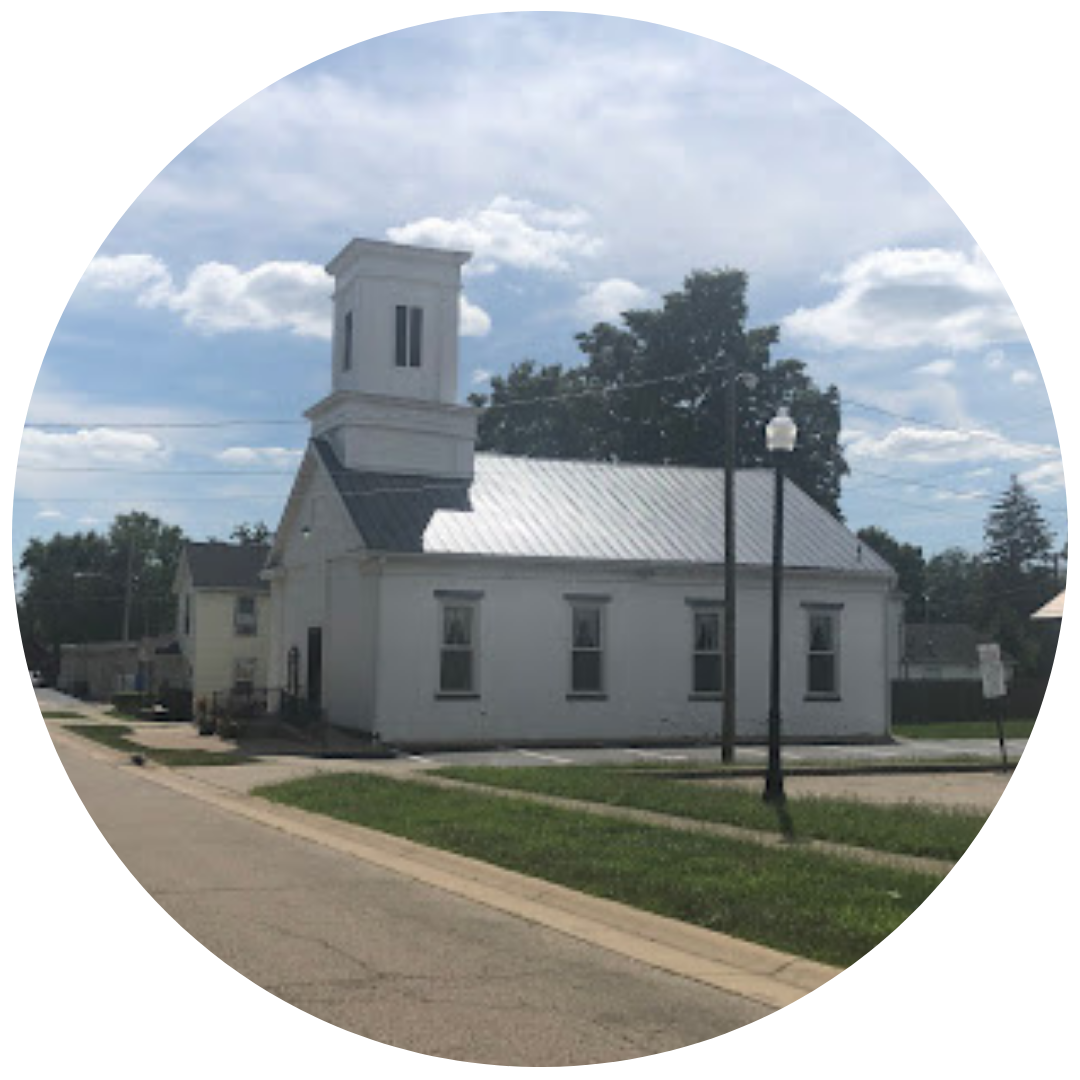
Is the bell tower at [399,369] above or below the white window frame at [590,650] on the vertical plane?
above

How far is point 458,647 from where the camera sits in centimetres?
3002

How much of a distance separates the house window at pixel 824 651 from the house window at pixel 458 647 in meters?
8.45

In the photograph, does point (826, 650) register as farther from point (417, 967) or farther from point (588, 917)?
point (417, 967)

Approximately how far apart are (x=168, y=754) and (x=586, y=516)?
11127mm

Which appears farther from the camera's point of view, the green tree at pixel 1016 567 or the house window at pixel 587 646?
the green tree at pixel 1016 567

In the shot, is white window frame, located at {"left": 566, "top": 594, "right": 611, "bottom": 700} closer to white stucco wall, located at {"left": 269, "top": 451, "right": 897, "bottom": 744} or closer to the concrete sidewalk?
white stucco wall, located at {"left": 269, "top": 451, "right": 897, "bottom": 744}

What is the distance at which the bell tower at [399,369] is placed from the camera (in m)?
32.8

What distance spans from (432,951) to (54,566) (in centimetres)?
8986

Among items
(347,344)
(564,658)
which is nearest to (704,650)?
(564,658)

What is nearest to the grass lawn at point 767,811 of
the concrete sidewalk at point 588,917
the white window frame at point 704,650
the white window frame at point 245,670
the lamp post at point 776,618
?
the lamp post at point 776,618

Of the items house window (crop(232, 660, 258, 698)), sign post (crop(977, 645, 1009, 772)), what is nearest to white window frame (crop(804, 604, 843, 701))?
sign post (crop(977, 645, 1009, 772))

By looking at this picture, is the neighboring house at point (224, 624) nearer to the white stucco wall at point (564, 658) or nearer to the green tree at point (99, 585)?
the white stucco wall at point (564, 658)

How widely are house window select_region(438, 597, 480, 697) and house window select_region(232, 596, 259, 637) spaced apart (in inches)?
962

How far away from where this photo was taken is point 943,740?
34156mm
